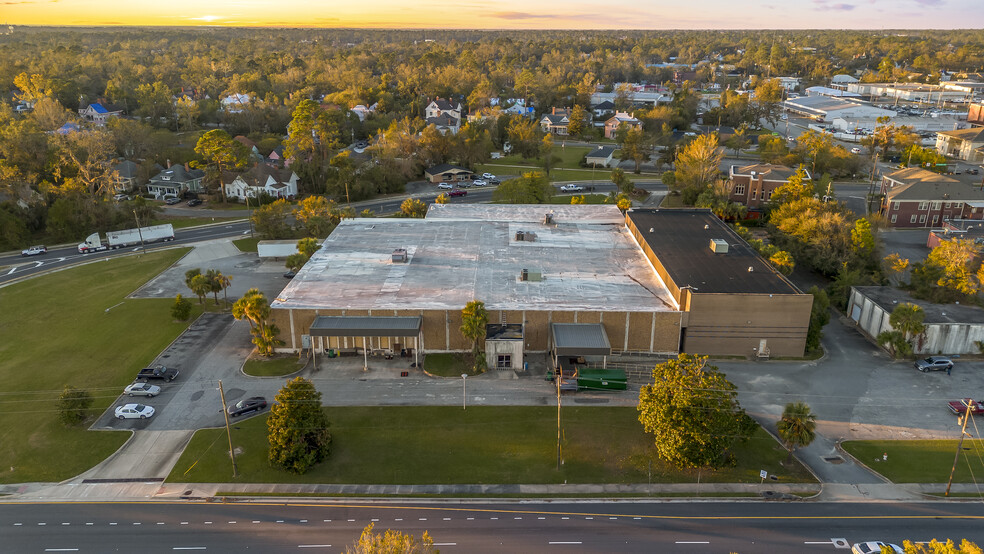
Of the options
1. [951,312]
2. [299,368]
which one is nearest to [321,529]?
[299,368]

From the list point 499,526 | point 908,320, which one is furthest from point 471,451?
point 908,320

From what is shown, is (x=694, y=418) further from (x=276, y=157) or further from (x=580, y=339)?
(x=276, y=157)

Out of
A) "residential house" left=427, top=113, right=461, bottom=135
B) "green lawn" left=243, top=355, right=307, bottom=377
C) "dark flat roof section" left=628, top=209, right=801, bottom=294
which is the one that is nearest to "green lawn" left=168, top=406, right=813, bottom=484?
"green lawn" left=243, top=355, right=307, bottom=377

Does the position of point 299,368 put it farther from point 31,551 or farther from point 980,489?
point 980,489

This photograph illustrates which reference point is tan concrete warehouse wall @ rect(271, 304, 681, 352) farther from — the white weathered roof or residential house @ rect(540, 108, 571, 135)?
residential house @ rect(540, 108, 571, 135)

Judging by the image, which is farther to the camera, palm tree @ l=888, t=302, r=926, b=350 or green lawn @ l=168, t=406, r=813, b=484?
palm tree @ l=888, t=302, r=926, b=350

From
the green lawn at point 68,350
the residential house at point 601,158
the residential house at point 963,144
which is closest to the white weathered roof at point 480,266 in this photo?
the green lawn at point 68,350
